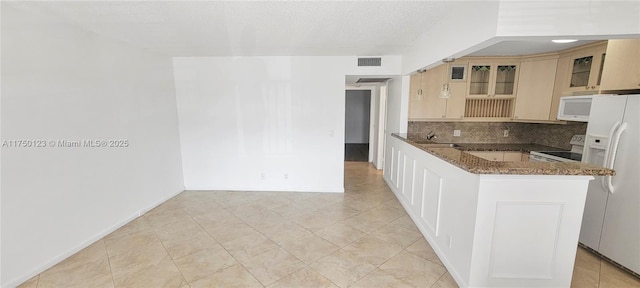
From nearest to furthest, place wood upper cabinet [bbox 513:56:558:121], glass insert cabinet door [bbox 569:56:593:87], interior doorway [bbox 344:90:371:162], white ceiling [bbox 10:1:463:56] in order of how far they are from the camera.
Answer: white ceiling [bbox 10:1:463:56]
glass insert cabinet door [bbox 569:56:593:87]
wood upper cabinet [bbox 513:56:558:121]
interior doorway [bbox 344:90:371:162]

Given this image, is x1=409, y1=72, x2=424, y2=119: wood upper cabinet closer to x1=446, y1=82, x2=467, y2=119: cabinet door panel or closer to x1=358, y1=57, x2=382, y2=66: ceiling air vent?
x1=446, y1=82, x2=467, y2=119: cabinet door panel

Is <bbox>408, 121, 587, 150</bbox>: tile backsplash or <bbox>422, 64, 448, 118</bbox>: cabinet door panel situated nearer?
<bbox>422, 64, 448, 118</bbox>: cabinet door panel

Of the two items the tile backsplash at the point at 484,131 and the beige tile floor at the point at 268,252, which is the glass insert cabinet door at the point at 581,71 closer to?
the tile backsplash at the point at 484,131

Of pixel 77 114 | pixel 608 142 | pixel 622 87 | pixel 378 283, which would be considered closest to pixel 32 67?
pixel 77 114

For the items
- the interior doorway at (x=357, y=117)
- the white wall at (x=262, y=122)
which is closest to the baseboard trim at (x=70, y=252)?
the white wall at (x=262, y=122)

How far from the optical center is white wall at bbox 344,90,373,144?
10047 mm

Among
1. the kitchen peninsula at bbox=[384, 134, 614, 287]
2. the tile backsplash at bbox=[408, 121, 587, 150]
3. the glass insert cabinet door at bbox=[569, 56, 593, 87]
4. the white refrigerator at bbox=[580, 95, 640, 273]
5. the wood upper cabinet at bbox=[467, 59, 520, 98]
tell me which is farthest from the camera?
the tile backsplash at bbox=[408, 121, 587, 150]

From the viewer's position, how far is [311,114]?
4.07 m

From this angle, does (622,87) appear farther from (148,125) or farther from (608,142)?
(148,125)

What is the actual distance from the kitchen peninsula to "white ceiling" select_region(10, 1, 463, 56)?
1.36m

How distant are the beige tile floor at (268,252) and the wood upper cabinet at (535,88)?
1999mm

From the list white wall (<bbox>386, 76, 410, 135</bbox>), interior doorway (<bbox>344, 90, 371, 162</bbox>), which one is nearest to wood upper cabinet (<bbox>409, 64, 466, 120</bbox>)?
white wall (<bbox>386, 76, 410, 135</bbox>)

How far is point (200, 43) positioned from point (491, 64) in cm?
421

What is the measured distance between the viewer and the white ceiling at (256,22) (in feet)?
6.52
